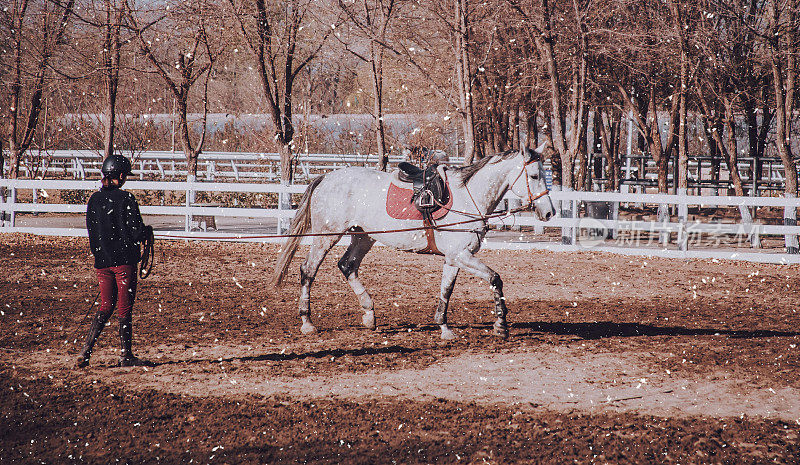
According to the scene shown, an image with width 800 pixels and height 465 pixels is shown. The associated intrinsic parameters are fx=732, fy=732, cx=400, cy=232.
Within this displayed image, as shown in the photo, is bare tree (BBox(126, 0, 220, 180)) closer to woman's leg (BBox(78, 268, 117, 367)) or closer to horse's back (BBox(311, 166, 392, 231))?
horse's back (BBox(311, 166, 392, 231))

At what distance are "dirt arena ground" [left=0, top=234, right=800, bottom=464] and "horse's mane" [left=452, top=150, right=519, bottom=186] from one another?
5.54 feet

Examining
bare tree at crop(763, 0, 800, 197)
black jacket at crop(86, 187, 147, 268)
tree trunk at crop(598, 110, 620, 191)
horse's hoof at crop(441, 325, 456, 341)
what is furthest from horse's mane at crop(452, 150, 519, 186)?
tree trunk at crop(598, 110, 620, 191)

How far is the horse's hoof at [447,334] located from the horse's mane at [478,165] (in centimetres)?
155

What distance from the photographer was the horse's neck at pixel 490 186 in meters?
7.70

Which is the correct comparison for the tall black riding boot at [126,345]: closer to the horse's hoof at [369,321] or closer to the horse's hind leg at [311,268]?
the horse's hind leg at [311,268]

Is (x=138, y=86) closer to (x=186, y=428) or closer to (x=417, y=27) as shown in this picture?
(x=417, y=27)

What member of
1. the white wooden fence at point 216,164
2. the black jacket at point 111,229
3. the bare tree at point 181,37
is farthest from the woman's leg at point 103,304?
the white wooden fence at point 216,164

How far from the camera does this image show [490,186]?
7.75 m

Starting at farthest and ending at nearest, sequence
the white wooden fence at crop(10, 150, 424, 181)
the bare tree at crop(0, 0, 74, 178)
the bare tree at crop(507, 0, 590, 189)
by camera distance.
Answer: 1. the white wooden fence at crop(10, 150, 424, 181)
2. the bare tree at crop(0, 0, 74, 178)
3. the bare tree at crop(507, 0, 590, 189)

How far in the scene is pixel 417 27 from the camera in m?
21.1

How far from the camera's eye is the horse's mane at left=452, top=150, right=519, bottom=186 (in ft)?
25.2

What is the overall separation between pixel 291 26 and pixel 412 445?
559 inches

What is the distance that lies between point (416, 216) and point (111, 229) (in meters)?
3.19

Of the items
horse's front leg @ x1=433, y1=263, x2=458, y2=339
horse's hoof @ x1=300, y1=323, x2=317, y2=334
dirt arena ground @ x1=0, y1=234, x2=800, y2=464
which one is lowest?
dirt arena ground @ x1=0, y1=234, x2=800, y2=464
